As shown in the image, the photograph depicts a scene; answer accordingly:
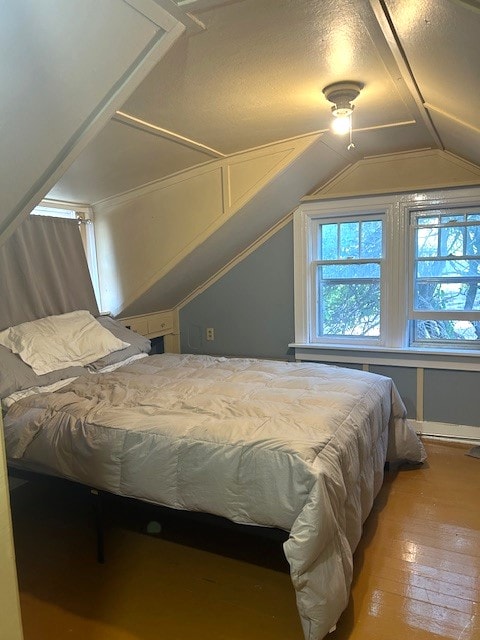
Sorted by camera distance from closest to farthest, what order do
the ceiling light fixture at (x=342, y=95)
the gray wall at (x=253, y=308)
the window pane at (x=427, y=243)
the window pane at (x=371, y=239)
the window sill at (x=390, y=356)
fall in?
the ceiling light fixture at (x=342, y=95), the window sill at (x=390, y=356), the window pane at (x=427, y=243), the window pane at (x=371, y=239), the gray wall at (x=253, y=308)

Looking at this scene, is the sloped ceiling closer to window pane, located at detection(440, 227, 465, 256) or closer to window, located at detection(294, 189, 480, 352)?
window, located at detection(294, 189, 480, 352)

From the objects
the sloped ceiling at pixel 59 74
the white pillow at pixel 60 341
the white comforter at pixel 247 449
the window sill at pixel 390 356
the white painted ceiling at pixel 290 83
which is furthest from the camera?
the window sill at pixel 390 356

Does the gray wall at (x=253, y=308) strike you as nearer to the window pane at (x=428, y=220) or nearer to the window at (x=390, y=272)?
the window at (x=390, y=272)

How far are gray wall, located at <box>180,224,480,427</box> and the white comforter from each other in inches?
34.4

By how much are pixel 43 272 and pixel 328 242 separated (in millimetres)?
2212

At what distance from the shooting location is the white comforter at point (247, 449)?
62.4 inches

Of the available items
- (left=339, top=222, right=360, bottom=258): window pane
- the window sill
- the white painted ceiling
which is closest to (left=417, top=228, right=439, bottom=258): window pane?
(left=339, top=222, right=360, bottom=258): window pane

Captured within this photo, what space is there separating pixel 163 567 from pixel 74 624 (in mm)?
433

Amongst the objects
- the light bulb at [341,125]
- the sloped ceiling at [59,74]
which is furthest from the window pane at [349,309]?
the sloped ceiling at [59,74]

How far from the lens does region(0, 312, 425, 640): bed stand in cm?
160

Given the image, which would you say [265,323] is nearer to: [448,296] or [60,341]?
[448,296]

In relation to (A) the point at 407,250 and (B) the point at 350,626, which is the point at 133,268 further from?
(B) the point at 350,626

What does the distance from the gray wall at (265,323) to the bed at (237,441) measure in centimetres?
66

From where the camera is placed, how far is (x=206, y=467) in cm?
178
